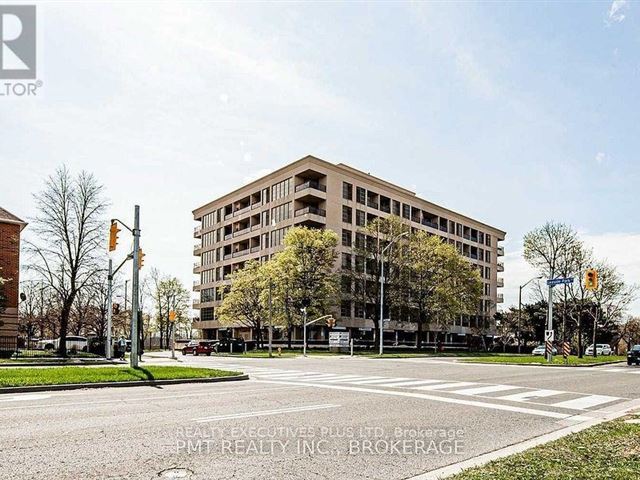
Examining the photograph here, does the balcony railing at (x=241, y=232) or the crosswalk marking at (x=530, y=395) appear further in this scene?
the balcony railing at (x=241, y=232)

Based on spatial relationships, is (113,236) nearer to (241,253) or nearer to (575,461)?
(575,461)

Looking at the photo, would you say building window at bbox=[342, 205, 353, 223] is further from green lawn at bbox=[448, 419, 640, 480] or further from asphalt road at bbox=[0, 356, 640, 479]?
green lawn at bbox=[448, 419, 640, 480]

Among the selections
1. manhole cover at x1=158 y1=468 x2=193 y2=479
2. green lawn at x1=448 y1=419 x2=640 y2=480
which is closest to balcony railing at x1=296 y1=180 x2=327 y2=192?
green lawn at x1=448 y1=419 x2=640 y2=480

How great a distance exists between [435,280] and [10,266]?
42.2 meters

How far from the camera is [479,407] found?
12.5m

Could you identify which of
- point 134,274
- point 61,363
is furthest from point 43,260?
point 134,274

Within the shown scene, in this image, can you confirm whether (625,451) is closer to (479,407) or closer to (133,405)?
(479,407)

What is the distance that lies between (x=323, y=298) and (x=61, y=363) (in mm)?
32044

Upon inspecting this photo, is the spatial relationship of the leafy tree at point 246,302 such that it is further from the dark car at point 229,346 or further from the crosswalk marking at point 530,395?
the crosswalk marking at point 530,395

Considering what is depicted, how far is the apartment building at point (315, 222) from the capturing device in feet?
225

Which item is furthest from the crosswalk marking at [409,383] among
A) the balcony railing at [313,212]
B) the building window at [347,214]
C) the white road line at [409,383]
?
the building window at [347,214]

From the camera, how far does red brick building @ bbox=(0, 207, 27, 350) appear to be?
131ft

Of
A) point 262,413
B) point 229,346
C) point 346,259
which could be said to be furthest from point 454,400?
point 346,259

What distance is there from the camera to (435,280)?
63781 mm
